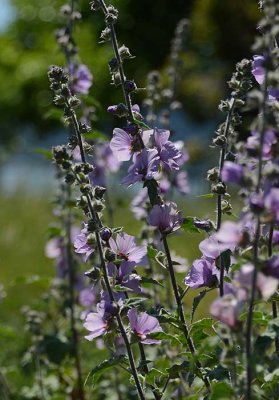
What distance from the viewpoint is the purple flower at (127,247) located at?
2477mm

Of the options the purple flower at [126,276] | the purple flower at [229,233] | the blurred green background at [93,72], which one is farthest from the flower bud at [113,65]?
the blurred green background at [93,72]

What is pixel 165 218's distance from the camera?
243 centimetres

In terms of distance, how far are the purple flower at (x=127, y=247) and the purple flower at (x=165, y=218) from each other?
3.5 inches

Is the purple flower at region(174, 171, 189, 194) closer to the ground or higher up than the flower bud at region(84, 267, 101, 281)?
higher up

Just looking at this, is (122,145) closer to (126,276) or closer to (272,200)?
(126,276)

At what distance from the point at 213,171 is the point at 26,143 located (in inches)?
1200

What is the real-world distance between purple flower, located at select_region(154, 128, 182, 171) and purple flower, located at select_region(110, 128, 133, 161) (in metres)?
0.08

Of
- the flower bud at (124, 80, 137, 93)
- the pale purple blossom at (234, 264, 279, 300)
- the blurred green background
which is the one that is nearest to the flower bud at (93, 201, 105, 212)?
the flower bud at (124, 80, 137, 93)

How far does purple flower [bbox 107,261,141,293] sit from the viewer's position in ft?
8.02

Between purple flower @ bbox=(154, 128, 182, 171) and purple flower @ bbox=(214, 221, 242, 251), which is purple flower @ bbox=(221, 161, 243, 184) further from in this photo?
purple flower @ bbox=(154, 128, 182, 171)

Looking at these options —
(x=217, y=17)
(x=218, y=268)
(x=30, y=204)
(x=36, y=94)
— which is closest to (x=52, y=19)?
(x=36, y=94)

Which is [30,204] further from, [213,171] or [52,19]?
[52,19]

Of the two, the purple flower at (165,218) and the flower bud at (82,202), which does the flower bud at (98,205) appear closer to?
the flower bud at (82,202)

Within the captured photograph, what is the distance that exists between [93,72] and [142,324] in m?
23.0
